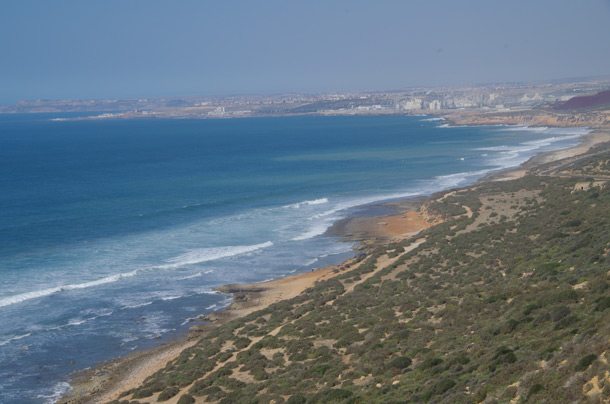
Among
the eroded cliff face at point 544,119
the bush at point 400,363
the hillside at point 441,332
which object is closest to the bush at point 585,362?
the hillside at point 441,332

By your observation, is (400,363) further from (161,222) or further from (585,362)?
(161,222)

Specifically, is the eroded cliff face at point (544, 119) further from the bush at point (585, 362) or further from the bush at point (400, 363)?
the bush at point (585, 362)

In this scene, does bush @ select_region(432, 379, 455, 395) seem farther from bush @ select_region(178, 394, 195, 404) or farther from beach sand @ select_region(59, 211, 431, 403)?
beach sand @ select_region(59, 211, 431, 403)

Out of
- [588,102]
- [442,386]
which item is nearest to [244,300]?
[442,386]

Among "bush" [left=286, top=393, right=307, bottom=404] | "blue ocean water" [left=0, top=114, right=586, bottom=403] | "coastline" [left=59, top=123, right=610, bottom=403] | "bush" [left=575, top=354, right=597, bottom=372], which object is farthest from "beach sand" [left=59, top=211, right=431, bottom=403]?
"bush" [left=575, top=354, right=597, bottom=372]

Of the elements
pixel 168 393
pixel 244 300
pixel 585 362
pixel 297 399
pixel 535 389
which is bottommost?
pixel 244 300
